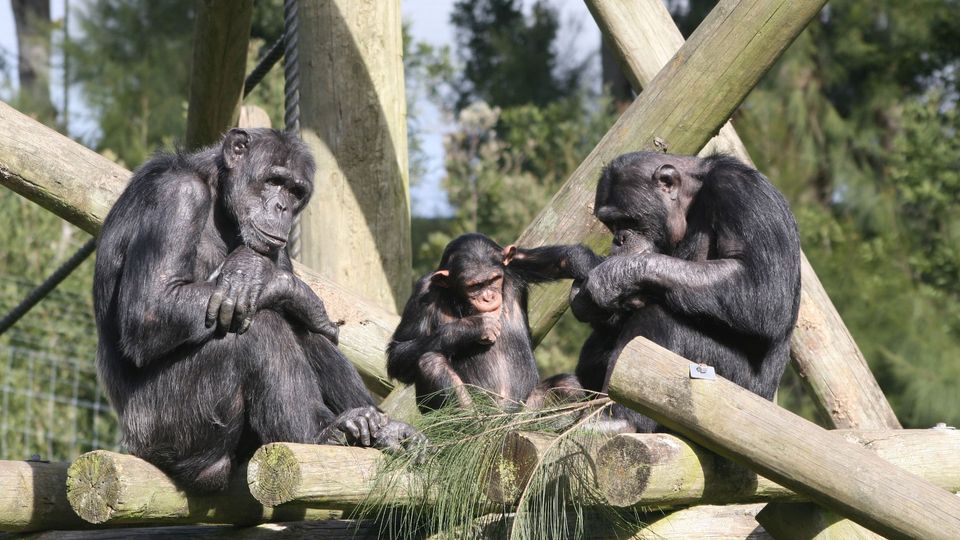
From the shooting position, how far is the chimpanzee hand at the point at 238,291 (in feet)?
14.2

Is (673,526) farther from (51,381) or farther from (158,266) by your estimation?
(51,381)

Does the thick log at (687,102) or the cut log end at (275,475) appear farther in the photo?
the thick log at (687,102)

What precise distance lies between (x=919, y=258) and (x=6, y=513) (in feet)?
33.9

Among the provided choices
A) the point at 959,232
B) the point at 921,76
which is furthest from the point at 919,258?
the point at 921,76

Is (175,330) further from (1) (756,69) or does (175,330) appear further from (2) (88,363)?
(2) (88,363)

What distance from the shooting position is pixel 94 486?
3908 mm

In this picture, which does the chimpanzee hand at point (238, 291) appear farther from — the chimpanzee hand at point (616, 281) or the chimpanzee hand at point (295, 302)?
the chimpanzee hand at point (616, 281)

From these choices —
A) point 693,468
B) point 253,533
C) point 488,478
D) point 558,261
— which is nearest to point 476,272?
point 558,261

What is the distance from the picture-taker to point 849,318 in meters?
12.5

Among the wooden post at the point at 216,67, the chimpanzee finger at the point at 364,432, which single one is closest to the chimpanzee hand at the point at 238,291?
the chimpanzee finger at the point at 364,432

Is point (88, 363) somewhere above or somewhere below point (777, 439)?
above

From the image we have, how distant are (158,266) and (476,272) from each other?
1.50 metres

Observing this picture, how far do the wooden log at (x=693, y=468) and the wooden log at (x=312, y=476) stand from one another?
72cm

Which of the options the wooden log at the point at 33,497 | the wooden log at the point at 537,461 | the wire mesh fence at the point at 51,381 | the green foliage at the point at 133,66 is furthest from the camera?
the green foliage at the point at 133,66
